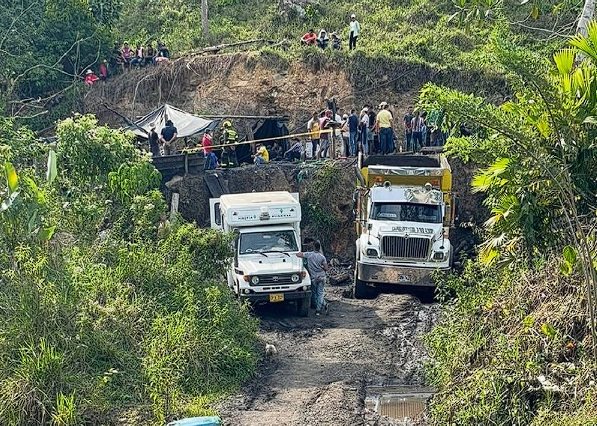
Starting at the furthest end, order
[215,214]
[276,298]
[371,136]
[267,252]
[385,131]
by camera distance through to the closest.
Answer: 1. [371,136]
2. [385,131]
3. [215,214]
4. [267,252]
5. [276,298]

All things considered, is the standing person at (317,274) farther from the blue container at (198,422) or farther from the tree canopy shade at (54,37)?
the tree canopy shade at (54,37)

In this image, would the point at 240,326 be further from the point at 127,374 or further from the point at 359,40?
the point at 359,40

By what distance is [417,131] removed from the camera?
26203 mm

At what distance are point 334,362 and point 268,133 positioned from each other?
14352mm

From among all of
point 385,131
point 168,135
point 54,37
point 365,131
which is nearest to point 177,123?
point 168,135

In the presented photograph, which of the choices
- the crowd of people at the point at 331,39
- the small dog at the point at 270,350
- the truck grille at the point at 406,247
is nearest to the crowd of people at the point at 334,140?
the crowd of people at the point at 331,39

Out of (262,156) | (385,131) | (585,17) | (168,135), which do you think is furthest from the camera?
(262,156)

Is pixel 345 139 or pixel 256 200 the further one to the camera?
pixel 345 139

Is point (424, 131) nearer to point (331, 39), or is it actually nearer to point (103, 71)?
point (331, 39)

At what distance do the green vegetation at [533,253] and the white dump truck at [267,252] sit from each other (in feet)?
15.9

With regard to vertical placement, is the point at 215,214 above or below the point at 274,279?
above

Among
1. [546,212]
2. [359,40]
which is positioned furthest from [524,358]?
[359,40]

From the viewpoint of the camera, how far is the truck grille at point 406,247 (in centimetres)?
1956

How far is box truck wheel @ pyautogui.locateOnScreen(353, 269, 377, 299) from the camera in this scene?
2041cm
